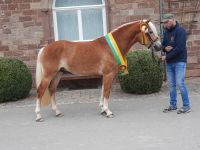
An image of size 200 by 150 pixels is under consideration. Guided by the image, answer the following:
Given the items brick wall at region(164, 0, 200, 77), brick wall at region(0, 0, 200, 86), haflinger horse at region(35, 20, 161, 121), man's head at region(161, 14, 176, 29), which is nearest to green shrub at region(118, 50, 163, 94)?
brick wall at region(0, 0, 200, 86)

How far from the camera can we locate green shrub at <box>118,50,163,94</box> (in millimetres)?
10758

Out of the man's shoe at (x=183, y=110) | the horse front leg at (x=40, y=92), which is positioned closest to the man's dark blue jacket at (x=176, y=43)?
the man's shoe at (x=183, y=110)

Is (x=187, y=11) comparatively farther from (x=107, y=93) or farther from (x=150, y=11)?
(x=107, y=93)

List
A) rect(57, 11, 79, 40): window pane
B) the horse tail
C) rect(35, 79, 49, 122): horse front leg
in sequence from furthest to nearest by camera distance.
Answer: rect(57, 11, 79, 40): window pane
the horse tail
rect(35, 79, 49, 122): horse front leg

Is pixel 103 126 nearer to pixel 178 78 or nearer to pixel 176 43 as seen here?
pixel 178 78

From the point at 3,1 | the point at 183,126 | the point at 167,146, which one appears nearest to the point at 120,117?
the point at 183,126

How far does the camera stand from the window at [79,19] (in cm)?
1262

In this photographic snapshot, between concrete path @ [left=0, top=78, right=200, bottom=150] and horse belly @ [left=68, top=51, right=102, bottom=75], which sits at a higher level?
horse belly @ [left=68, top=51, right=102, bottom=75]

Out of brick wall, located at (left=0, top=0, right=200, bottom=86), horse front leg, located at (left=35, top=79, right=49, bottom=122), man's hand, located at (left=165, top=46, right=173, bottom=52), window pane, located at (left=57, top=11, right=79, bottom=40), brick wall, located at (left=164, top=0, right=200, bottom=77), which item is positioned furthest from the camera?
window pane, located at (left=57, top=11, right=79, bottom=40)

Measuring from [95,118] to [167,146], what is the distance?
93.3 inches

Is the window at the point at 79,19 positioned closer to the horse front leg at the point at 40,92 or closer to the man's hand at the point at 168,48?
the horse front leg at the point at 40,92

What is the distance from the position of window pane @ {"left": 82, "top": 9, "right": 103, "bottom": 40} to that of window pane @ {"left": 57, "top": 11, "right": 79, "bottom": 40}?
0.86ft

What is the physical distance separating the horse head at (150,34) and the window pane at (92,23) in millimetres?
4196

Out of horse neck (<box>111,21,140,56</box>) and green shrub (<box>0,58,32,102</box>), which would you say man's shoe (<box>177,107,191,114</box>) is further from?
green shrub (<box>0,58,32,102</box>)
